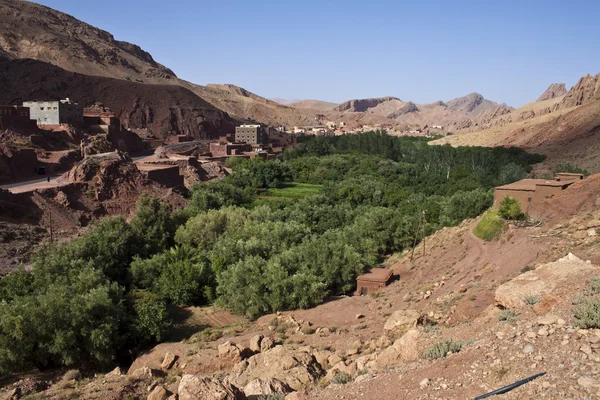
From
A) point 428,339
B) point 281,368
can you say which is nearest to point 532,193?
point 428,339

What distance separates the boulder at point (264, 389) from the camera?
24.9 ft

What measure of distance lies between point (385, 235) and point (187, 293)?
30.9 ft

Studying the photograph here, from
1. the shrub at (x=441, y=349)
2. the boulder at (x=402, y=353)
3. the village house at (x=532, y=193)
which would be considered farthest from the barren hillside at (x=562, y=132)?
the shrub at (x=441, y=349)

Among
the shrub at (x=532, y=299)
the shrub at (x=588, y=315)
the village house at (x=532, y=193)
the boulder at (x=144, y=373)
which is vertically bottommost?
the boulder at (x=144, y=373)

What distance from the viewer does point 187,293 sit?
17016mm

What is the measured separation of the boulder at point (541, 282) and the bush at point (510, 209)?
272 inches

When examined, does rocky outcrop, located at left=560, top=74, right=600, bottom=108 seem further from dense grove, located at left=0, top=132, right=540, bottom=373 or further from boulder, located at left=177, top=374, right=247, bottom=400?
boulder, located at left=177, top=374, right=247, bottom=400

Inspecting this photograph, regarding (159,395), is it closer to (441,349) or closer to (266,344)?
(266,344)

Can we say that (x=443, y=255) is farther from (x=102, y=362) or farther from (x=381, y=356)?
(x=102, y=362)

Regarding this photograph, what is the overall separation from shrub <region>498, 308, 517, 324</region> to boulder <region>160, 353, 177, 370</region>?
287 inches

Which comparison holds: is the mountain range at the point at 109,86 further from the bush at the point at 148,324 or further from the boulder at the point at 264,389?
the boulder at the point at 264,389

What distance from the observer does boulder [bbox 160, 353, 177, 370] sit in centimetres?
1125

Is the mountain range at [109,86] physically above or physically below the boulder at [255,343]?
above

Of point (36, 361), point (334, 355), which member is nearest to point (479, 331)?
point (334, 355)
